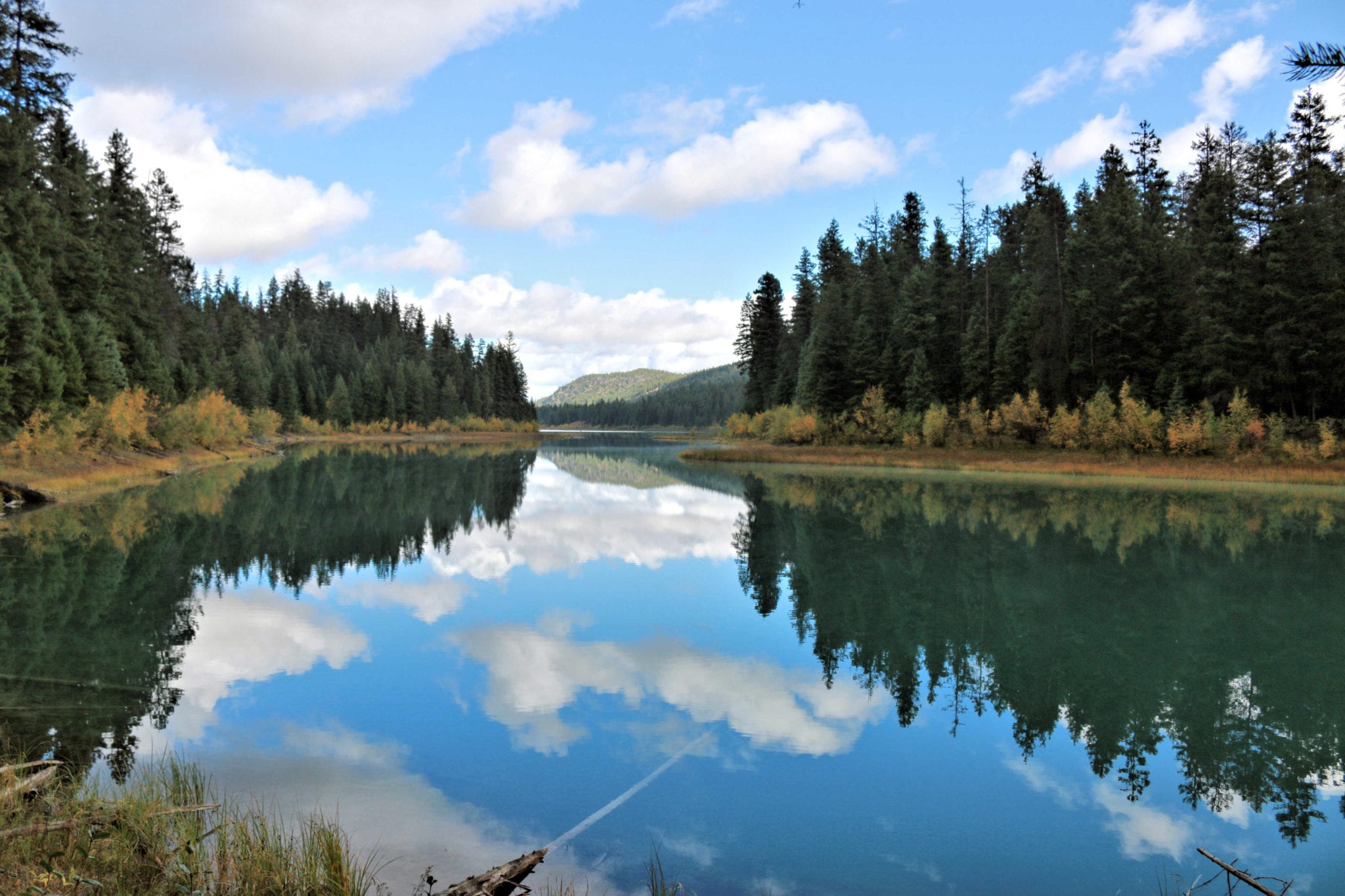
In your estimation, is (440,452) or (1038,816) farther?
(440,452)

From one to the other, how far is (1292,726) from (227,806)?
11.5 metres

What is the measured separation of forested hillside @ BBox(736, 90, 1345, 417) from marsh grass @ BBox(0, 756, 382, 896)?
178 ft

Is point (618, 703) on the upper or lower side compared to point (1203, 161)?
lower

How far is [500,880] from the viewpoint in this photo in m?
4.86

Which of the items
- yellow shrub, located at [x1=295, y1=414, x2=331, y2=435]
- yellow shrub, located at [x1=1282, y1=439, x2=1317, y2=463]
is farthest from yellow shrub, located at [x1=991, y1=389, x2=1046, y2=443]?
yellow shrub, located at [x1=295, y1=414, x2=331, y2=435]

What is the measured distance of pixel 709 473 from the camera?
53094 mm

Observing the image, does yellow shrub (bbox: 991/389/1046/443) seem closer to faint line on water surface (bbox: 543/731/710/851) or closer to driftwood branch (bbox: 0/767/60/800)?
faint line on water surface (bbox: 543/731/710/851)

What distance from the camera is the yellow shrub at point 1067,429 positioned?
1925 inches

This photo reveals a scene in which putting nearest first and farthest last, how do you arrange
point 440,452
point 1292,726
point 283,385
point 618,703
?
point 1292,726 < point 618,703 < point 440,452 < point 283,385

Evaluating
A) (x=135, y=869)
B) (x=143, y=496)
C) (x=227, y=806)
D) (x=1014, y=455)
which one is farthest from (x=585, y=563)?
(x=1014, y=455)

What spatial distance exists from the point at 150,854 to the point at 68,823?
525 millimetres

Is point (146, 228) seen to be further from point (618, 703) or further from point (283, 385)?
point (618, 703)

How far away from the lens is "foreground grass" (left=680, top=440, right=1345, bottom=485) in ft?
132

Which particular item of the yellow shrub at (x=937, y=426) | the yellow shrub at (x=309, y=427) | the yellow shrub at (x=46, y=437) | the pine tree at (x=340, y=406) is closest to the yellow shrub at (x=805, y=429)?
the yellow shrub at (x=937, y=426)
